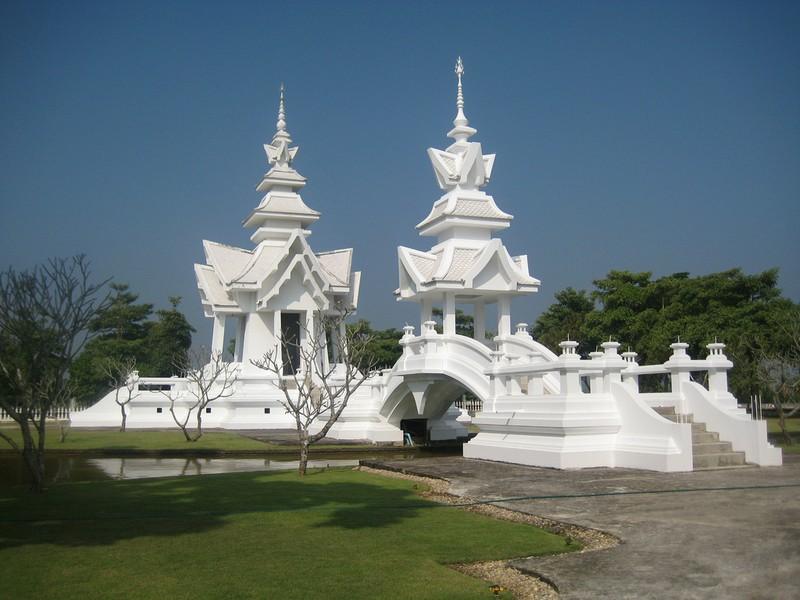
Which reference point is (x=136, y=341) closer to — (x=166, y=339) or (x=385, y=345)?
(x=166, y=339)

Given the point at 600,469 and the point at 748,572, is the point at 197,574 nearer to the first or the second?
the point at 748,572

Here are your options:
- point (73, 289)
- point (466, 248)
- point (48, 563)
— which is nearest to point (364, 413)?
point (466, 248)

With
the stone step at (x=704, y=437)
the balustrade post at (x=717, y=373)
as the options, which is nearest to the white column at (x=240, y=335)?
the balustrade post at (x=717, y=373)

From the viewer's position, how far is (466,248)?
2911 centimetres

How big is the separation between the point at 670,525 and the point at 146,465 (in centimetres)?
1658

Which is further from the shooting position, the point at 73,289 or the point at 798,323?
the point at 798,323

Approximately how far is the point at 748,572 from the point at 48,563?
682cm

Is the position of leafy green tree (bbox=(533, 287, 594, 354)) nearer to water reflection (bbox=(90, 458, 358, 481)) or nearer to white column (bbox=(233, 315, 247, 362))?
white column (bbox=(233, 315, 247, 362))

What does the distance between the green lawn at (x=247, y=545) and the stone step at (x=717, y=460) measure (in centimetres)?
582

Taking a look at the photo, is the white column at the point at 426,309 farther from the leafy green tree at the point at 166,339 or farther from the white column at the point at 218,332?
the leafy green tree at the point at 166,339

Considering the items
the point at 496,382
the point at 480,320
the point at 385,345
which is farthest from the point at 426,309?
the point at 385,345

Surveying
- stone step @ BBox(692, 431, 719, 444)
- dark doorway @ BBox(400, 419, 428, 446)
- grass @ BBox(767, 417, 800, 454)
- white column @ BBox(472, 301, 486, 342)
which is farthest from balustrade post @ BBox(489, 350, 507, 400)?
dark doorway @ BBox(400, 419, 428, 446)

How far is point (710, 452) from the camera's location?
16562 mm

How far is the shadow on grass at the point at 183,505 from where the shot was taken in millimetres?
10438
